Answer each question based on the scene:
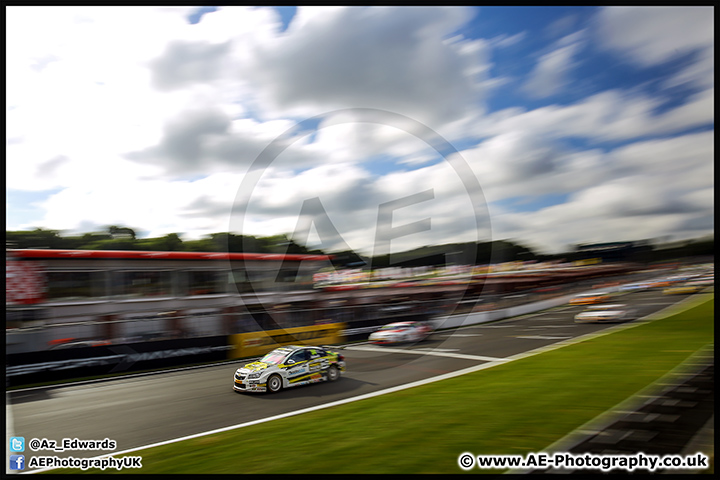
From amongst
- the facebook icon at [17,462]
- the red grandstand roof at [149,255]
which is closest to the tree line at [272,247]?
the red grandstand roof at [149,255]

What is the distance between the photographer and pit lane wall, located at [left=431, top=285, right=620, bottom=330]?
101 ft

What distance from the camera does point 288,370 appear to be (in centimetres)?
1319

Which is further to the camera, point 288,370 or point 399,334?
point 399,334

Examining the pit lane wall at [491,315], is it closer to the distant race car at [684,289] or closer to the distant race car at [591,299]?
the distant race car at [591,299]

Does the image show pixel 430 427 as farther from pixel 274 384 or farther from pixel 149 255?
pixel 149 255

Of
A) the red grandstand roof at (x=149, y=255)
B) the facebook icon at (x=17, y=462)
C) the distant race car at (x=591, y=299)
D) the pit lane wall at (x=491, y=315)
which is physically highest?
the red grandstand roof at (x=149, y=255)

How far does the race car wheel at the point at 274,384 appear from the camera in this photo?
41.7 ft

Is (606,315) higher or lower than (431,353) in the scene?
higher

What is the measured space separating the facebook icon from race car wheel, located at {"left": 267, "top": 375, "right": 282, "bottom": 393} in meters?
6.08

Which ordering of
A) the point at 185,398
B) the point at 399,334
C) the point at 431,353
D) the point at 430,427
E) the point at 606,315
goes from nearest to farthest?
the point at 430,427 → the point at 185,398 → the point at 431,353 → the point at 399,334 → the point at 606,315

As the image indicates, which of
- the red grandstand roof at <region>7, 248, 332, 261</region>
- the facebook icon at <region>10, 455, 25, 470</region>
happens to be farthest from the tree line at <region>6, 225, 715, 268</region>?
the facebook icon at <region>10, 455, 25, 470</region>

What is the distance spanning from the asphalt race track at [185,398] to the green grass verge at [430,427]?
1389 mm

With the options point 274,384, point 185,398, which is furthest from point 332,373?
point 185,398

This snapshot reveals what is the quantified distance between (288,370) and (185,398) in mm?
3192
